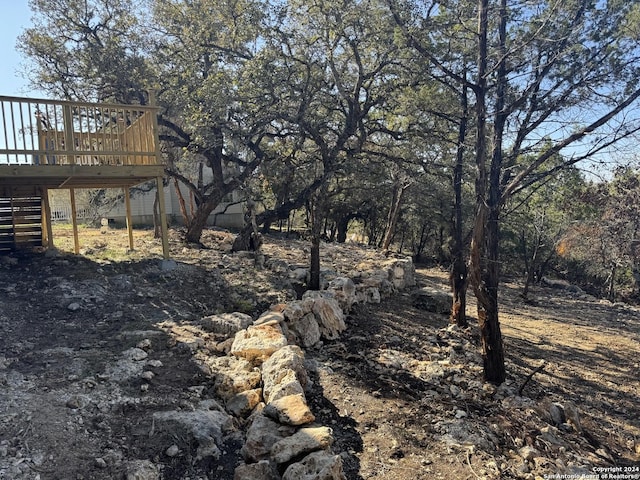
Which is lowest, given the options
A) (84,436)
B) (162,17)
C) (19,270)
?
(84,436)

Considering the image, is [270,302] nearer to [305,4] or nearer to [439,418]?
[439,418]

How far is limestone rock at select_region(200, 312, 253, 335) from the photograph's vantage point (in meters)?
5.53

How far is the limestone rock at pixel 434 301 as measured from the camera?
931cm

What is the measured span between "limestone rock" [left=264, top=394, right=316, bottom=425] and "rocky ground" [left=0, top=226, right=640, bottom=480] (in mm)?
315

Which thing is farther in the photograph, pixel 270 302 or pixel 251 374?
pixel 270 302

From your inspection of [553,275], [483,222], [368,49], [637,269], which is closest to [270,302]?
[483,222]

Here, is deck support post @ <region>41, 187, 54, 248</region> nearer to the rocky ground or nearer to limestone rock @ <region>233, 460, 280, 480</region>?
the rocky ground

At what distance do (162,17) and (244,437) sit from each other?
8.95 metres

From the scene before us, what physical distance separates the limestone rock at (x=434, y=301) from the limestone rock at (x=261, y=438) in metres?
6.51

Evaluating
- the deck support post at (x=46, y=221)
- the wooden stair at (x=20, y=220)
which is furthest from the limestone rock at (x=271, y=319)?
the wooden stair at (x=20, y=220)

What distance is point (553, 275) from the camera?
2177 cm

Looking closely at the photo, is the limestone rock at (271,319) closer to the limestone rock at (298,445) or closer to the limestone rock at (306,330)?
the limestone rock at (306,330)

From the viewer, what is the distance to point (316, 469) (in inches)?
109

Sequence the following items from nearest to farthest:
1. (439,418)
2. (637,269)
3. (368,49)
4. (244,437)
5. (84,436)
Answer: (84,436), (244,437), (439,418), (368,49), (637,269)
